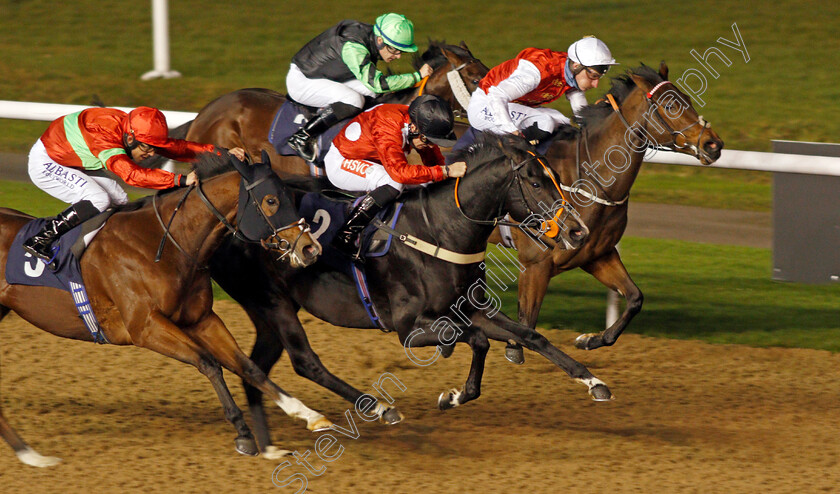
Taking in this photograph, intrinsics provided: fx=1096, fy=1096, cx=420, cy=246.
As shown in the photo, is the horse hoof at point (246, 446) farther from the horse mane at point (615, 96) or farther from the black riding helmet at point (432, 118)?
the horse mane at point (615, 96)

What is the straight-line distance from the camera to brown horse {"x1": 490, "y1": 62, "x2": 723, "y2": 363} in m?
6.01

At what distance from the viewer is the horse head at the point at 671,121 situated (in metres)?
6.00

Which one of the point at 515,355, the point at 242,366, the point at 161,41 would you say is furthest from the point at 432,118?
the point at 161,41

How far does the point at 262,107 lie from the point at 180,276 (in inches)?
107

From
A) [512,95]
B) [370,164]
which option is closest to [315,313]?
[370,164]

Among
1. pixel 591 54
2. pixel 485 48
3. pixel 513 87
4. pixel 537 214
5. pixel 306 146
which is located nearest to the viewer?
pixel 537 214

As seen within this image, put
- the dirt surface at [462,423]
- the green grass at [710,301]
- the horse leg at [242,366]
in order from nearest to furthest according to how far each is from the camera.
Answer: the dirt surface at [462,423] → the horse leg at [242,366] → the green grass at [710,301]

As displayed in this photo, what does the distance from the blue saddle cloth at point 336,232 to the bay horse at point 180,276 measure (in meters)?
0.51

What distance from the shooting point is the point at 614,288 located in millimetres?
6398

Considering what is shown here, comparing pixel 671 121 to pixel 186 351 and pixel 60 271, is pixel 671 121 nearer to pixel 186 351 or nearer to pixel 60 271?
pixel 186 351

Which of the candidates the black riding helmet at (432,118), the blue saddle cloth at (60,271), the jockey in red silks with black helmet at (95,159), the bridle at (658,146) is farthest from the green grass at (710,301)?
the blue saddle cloth at (60,271)

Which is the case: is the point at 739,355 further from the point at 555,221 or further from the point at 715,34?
the point at 715,34

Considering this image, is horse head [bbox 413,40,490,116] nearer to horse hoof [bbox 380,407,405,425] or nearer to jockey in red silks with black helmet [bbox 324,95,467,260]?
jockey in red silks with black helmet [bbox 324,95,467,260]

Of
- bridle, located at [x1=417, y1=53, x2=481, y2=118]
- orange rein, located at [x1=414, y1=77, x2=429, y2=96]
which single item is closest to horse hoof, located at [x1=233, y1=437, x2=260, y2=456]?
bridle, located at [x1=417, y1=53, x2=481, y2=118]
